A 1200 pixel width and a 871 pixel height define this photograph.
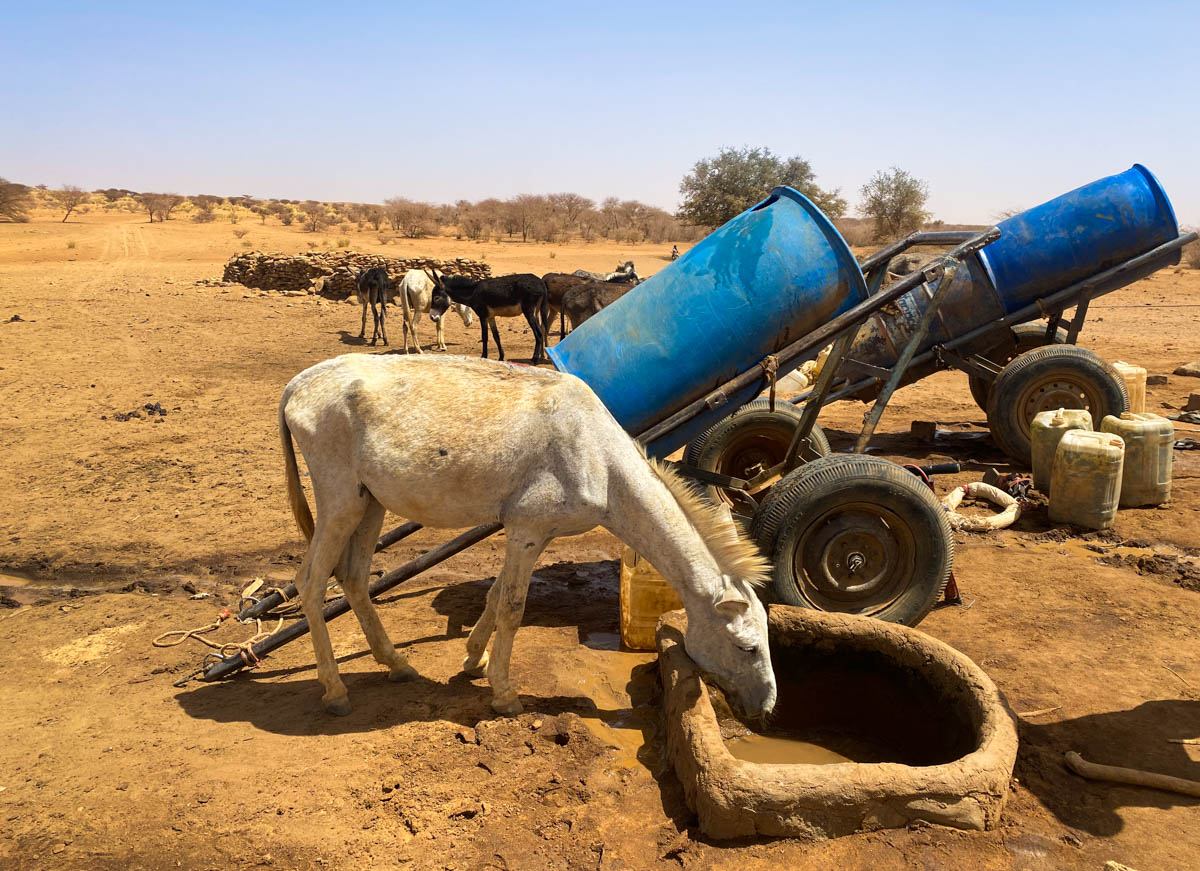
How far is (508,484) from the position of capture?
4344 mm

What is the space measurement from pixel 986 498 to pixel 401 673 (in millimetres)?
5611

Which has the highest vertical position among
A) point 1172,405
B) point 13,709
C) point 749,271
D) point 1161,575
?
point 749,271

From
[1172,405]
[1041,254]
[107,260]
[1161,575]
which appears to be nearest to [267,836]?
[1161,575]

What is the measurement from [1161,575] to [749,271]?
13.4 ft

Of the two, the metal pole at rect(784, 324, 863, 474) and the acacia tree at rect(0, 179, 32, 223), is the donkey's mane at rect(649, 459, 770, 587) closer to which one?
the metal pole at rect(784, 324, 863, 474)

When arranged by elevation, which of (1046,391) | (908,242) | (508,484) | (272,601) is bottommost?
(272,601)

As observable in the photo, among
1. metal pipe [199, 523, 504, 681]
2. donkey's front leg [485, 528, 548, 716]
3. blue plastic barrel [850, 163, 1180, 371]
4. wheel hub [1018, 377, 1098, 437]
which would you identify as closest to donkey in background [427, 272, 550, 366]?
blue plastic barrel [850, 163, 1180, 371]

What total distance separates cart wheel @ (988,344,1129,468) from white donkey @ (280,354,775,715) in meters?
5.44

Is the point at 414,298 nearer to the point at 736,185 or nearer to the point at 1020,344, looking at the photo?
the point at 1020,344

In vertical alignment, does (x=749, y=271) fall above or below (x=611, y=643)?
above

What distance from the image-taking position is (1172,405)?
11102 mm

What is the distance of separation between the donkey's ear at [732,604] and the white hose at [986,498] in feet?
11.5

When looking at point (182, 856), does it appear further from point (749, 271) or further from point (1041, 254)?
point (1041, 254)

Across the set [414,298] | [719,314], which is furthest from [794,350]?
[414,298]
